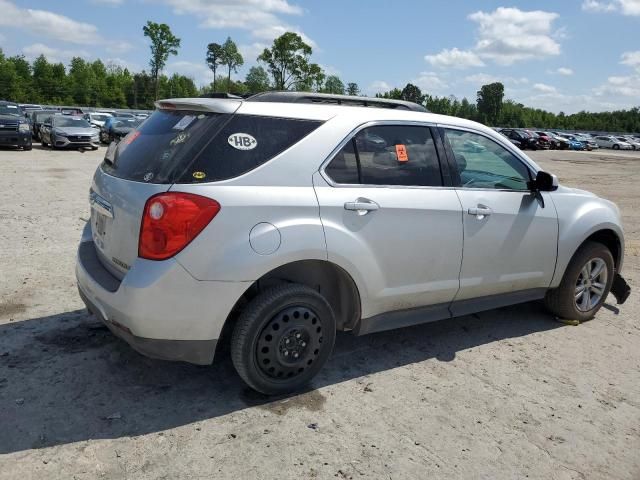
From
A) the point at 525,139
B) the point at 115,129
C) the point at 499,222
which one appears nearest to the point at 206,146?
the point at 499,222

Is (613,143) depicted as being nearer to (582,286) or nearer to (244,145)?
(582,286)

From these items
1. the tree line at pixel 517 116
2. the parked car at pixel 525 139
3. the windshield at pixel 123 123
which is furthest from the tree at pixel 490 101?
the windshield at pixel 123 123

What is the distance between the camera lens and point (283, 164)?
3244mm

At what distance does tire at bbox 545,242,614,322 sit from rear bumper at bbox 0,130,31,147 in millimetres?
21309

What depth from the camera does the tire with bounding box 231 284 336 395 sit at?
3189 mm

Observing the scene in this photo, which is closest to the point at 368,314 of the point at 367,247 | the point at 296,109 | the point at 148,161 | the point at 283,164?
the point at 367,247

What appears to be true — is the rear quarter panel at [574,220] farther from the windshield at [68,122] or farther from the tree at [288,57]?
the tree at [288,57]

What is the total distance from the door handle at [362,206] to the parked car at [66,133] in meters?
21.8

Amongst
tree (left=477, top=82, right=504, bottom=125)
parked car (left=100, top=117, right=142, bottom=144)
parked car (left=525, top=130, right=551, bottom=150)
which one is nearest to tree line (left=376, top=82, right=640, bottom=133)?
tree (left=477, top=82, right=504, bottom=125)

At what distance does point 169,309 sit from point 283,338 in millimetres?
726

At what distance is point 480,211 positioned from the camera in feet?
13.2

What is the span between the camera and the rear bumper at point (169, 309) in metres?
2.94

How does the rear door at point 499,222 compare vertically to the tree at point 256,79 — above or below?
below

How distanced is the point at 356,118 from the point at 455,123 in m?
0.95
